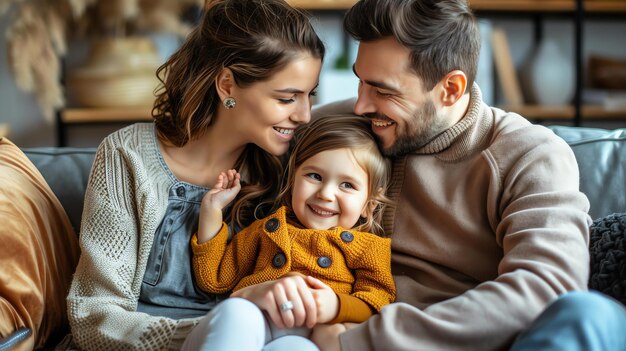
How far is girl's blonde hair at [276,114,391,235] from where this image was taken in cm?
167

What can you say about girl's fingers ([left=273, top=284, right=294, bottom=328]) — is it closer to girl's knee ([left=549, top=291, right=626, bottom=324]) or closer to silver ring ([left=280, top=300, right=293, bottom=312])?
silver ring ([left=280, top=300, right=293, bottom=312])

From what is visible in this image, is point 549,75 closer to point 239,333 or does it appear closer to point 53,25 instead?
point 53,25

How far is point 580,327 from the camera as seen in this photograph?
1.12 m

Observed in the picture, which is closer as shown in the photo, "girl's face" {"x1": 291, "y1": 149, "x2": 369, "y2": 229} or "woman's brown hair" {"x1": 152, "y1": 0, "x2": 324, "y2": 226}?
"girl's face" {"x1": 291, "y1": 149, "x2": 369, "y2": 229}

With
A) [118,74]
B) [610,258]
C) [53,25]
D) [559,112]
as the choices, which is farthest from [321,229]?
[559,112]

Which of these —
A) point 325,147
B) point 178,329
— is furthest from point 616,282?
point 178,329

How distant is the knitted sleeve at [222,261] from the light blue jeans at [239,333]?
0.82ft

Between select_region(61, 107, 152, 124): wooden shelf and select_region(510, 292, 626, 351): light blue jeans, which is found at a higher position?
select_region(510, 292, 626, 351): light blue jeans

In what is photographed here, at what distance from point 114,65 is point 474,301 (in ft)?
7.63

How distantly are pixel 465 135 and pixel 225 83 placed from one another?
566 mm

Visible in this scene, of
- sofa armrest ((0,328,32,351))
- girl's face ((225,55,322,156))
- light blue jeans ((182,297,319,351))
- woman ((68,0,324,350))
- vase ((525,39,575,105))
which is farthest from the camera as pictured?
vase ((525,39,575,105))

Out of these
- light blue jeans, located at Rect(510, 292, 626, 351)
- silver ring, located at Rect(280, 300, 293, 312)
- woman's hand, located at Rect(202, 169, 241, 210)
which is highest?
light blue jeans, located at Rect(510, 292, 626, 351)

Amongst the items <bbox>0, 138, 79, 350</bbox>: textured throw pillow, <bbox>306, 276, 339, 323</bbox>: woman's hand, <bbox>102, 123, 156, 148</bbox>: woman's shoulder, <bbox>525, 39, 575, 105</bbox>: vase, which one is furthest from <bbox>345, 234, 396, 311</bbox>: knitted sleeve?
<bbox>525, 39, 575, 105</bbox>: vase

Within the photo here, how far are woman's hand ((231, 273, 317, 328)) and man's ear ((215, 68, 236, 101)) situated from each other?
549mm
